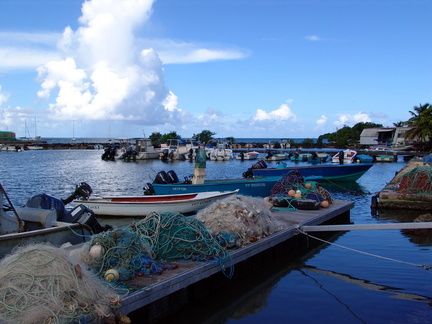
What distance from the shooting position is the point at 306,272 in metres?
10.3

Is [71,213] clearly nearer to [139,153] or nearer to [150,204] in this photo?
[150,204]

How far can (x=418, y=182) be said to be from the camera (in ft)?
61.1

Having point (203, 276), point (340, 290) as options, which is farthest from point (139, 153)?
point (203, 276)

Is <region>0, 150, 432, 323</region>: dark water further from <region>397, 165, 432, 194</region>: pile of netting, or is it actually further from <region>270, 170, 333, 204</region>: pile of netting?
<region>397, 165, 432, 194</region>: pile of netting

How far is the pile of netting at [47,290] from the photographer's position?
4836 mm

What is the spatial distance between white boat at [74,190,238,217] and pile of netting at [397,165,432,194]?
7.75m

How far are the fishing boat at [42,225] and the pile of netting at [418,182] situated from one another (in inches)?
534

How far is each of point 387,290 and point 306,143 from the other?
105 meters

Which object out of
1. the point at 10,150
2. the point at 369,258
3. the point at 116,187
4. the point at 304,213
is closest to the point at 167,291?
the point at 369,258

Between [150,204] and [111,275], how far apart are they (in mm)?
11137

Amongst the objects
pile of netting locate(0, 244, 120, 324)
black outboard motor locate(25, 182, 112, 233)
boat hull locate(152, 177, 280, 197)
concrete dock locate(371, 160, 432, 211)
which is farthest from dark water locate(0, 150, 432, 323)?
boat hull locate(152, 177, 280, 197)

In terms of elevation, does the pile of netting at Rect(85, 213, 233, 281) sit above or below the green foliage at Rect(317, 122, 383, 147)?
below

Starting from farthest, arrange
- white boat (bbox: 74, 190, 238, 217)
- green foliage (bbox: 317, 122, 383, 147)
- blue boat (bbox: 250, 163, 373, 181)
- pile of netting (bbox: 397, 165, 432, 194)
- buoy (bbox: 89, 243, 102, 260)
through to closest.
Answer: green foliage (bbox: 317, 122, 383, 147)
blue boat (bbox: 250, 163, 373, 181)
pile of netting (bbox: 397, 165, 432, 194)
white boat (bbox: 74, 190, 238, 217)
buoy (bbox: 89, 243, 102, 260)

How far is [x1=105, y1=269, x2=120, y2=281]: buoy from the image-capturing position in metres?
6.32
